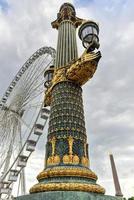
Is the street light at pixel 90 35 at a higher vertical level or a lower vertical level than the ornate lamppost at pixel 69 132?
higher

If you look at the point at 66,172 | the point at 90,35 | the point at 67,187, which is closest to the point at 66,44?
the point at 90,35

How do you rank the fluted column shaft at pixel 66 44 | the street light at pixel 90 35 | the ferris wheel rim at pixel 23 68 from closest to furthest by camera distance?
the street light at pixel 90 35 → the fluted column shaft at pixel 66 44 → the ferris wheel rim at pixel 23 68

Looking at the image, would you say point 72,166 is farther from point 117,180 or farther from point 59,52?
point 117,180

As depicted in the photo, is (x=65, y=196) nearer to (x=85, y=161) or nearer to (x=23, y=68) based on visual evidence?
(x=85, y=161)

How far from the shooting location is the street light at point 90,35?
11.4m

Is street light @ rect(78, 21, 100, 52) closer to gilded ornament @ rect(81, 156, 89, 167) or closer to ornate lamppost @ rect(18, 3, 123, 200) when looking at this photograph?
ornate lamppost @ rect(18, 3, 123, 200)

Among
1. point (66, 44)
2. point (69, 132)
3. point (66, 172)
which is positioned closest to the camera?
point (66, 172)

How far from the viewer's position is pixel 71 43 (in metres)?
14.1

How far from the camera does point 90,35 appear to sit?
11492 millimetres

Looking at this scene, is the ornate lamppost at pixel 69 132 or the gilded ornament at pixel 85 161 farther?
the gilded ornament at pixel 85 161

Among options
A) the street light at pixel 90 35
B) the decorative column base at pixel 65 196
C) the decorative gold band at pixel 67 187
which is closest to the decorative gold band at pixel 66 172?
the decorative gold band at pixel 67 187

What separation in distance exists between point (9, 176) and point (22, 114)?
6.36 metres

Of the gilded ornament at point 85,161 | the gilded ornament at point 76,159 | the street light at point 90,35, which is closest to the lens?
the gilded ornament at point 76,159

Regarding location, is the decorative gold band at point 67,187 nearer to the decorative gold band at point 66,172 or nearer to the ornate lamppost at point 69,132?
the ornate lamppost at point 69,132
